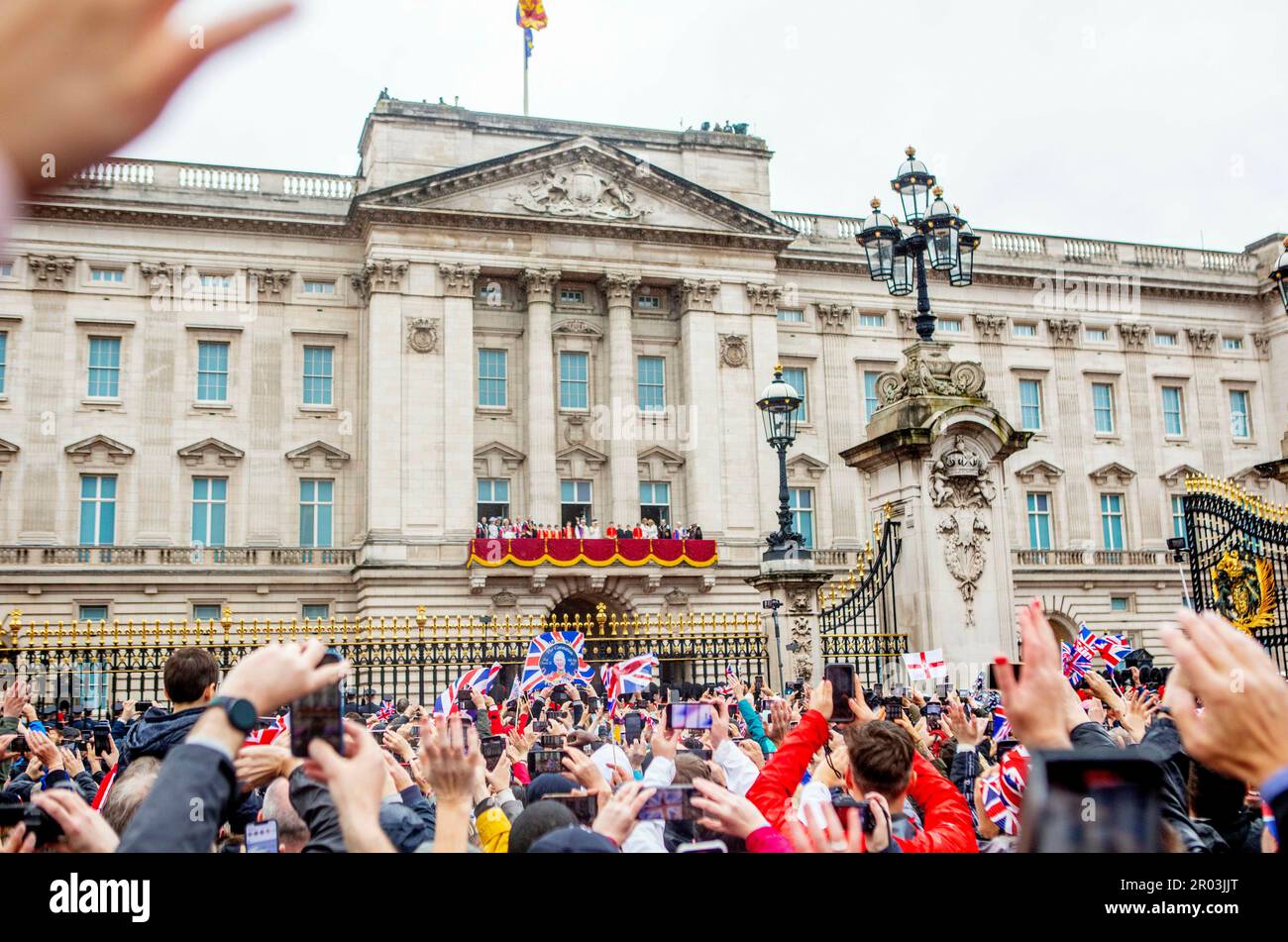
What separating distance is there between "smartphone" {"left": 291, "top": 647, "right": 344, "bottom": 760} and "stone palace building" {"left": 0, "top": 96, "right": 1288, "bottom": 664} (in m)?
35.8

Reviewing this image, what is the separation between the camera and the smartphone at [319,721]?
2682 millimetres

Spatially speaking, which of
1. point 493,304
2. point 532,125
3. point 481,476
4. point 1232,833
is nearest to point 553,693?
point 1232,833

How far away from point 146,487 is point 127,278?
7534 mm

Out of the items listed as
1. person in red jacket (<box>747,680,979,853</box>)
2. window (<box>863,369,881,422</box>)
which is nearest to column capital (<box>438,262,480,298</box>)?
window (<box>863,369,881,422</box>)

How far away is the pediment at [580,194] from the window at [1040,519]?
16.0 m

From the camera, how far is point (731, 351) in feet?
150

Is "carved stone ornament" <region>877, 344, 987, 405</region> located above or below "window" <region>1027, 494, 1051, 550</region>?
below

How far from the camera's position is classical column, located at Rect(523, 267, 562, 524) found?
43000 mm

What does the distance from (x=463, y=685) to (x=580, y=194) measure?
33028 millimetres

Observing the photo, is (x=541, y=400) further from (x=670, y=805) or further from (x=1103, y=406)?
(x=670, y=805)

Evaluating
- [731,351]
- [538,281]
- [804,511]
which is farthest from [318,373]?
[804,511]

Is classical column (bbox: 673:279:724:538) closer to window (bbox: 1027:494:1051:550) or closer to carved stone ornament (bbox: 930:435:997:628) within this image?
window (bbox: 1027:494:1051:550)

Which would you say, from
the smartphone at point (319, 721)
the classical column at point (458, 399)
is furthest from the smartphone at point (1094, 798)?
the classical column at point (458, 399)

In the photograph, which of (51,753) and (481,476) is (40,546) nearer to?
(481,476)
